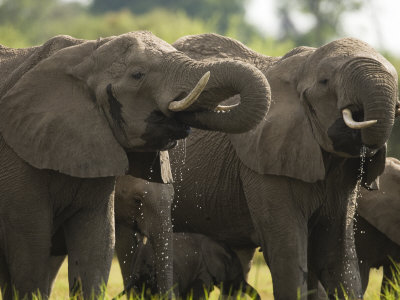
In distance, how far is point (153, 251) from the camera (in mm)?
8508

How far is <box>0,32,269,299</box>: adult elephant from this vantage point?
6820mm

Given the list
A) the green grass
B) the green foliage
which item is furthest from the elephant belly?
the green foliage

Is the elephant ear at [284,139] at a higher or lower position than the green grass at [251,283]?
higher

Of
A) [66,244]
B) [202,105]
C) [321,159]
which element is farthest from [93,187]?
[321,159]

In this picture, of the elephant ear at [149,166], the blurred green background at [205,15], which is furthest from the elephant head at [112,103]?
the blurred green background at [205,15]

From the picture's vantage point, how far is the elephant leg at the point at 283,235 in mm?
7703

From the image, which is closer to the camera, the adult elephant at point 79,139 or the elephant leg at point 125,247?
the adult elephant at point 79,139

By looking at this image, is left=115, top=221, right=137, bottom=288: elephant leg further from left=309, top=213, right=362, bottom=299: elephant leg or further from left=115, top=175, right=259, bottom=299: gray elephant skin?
left=309, top=213, right=362, bottom=299: elephant leg

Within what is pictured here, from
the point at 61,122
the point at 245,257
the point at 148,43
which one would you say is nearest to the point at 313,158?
the point at 148,43

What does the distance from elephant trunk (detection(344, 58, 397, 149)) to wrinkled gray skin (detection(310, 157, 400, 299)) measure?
2383mm

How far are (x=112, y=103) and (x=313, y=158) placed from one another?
1463mm

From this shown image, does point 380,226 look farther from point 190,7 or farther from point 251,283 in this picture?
point 190,7

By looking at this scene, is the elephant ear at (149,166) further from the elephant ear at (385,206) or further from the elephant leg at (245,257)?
the elephant leg at (245,257)

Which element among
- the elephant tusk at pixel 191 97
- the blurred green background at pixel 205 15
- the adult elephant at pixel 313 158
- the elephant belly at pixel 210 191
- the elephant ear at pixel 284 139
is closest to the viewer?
the elephant tusk at pixel 191 97
